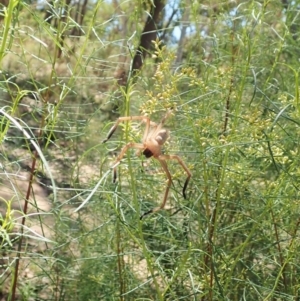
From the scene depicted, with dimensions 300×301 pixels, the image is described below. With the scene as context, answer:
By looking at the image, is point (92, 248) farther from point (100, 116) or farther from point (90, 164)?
point (100, 116)

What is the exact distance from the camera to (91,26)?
1067mm

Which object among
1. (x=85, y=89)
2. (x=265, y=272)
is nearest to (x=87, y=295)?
(x=265, y=272)

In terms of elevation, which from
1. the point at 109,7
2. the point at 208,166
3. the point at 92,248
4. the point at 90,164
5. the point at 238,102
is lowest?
the point at 92,248

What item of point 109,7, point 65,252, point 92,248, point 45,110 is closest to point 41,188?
point 65,252

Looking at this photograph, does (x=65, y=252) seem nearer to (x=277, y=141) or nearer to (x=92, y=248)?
(x=92, y=248)

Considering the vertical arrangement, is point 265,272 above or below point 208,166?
below

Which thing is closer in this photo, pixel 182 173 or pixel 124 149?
pixel 124 149

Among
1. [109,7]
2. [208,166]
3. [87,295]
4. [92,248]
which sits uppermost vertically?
[109,7]

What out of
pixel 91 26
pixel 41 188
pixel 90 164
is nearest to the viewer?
pixel 91 26

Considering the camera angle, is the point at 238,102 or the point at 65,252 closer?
the point at 238,102

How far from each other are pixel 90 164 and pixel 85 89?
67 centimetres

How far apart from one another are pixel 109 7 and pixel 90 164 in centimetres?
291

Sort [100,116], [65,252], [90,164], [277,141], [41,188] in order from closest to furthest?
[277,141]
[65,252]
[90,164]
[100,116]
[41,188]

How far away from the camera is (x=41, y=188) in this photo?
2652 mm
